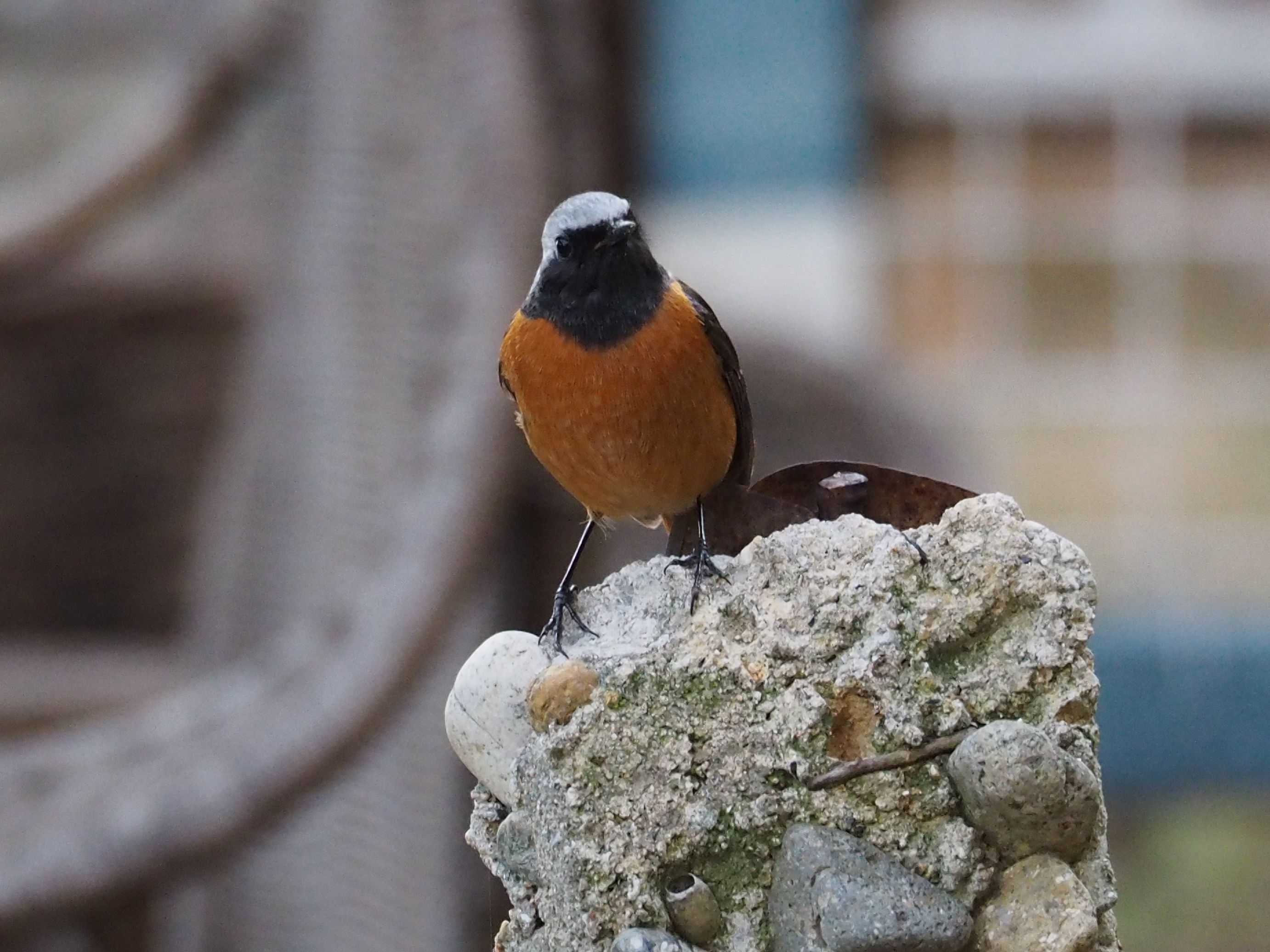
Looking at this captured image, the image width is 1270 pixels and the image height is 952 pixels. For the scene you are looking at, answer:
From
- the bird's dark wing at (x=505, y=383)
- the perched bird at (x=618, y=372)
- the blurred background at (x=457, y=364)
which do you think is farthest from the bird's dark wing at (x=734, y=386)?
the blurred background at (x=457, y=364)

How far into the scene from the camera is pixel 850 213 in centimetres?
702

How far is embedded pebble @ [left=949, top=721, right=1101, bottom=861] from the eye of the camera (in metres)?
1.36

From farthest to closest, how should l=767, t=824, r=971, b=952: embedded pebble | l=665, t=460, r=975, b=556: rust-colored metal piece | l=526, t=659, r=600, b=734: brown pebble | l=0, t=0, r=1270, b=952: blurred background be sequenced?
l=0, t=0, r=1270, b=952: blurred background < l=665, t=460, r=975, b=556: rust-colored metal piece < l=526, t=659, r=600, b=734: brown pebble < l=767, t=824, r=971, b=952: embedded pebble

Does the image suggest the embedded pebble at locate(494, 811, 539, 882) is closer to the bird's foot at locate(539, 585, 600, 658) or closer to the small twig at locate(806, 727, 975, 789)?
the bird's foot at locate(539, 585, 600, 658)

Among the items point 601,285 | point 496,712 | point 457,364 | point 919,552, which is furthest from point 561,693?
point 457,364

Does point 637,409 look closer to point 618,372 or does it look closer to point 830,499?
point 618,372

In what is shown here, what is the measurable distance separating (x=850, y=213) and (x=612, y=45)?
5.88 feet

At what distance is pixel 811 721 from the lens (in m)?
1.42

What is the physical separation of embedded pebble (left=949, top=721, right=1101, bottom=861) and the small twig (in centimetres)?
1

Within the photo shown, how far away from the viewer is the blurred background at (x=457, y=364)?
3904 millimetres

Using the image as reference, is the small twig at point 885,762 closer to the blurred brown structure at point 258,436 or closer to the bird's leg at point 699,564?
the bird's leg at point 699,564

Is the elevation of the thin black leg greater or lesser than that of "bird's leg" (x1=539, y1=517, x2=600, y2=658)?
greater

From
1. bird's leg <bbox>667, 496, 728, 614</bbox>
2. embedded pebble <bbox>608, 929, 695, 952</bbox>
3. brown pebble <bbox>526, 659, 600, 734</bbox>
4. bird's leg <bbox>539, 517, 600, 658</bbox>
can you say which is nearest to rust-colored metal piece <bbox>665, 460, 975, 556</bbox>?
bird's leg <bbox>667, 496, 728, 614</bbox>

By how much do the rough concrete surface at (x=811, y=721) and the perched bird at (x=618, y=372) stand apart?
0.37 m
